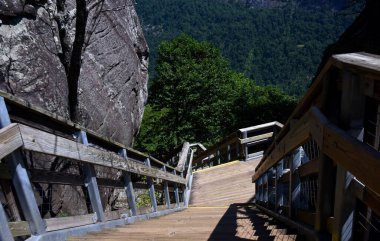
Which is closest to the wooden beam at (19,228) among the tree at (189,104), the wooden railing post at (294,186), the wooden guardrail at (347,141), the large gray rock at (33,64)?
the wooden guardrail at (347,141)

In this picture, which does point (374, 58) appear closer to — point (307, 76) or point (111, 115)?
point (111, 115)

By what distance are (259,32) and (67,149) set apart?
178 meters

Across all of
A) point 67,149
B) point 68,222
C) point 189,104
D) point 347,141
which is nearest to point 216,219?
point 68,222

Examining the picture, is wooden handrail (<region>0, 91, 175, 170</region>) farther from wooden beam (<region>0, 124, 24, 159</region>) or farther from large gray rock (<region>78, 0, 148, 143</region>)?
large gray rock (<region>78, 0, 148, 143</region>)

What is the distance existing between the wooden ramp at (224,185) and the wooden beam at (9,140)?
8.66m

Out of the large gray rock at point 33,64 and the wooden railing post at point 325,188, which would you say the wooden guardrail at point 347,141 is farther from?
the large gray rock at point 33,64

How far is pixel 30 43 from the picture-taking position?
7.45 m

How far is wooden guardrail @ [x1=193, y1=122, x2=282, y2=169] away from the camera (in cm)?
1527

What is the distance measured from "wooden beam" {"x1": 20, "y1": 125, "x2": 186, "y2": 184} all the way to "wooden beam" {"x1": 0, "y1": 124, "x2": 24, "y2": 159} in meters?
0.07

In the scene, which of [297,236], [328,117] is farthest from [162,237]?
[328,117]

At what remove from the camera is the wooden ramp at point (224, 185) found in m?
11.6

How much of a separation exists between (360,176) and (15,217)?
2641 mm

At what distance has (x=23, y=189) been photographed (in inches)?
119

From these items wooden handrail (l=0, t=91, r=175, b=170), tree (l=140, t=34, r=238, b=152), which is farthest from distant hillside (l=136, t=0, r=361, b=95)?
wooden handrail (l=0, t=91, r=175, b=170)
